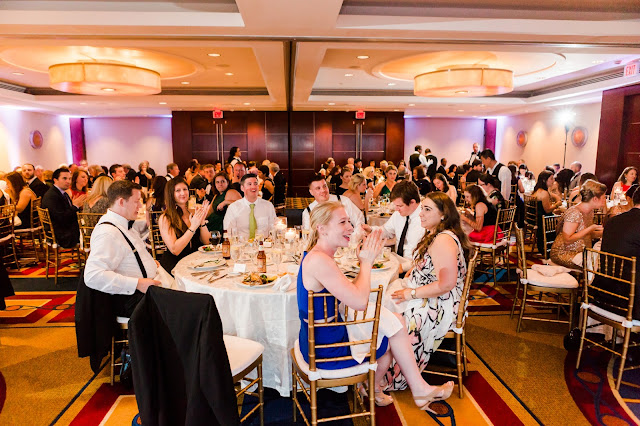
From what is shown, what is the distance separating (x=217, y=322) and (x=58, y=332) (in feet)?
9.76

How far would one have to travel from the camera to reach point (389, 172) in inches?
332

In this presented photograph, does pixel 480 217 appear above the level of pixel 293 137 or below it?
below

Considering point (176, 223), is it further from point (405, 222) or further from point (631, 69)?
point (631, 69)

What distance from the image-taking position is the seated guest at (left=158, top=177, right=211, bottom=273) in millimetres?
3896

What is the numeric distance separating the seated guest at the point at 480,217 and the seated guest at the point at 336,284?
3.22 metres

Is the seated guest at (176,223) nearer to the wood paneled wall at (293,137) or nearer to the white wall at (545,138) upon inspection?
the white wall at (545,138)

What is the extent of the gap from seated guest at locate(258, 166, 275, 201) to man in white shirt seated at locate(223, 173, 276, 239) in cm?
421

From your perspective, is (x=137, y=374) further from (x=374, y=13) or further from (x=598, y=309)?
(x=374, y=13)

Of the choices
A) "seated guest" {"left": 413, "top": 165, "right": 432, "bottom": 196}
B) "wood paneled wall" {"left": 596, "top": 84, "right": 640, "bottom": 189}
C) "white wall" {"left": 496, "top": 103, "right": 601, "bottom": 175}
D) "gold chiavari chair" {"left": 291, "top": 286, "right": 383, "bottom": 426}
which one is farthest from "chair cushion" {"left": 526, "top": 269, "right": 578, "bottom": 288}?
"white wall" {"left": 496, "top": 103, "right": 601, "bottom": 175}

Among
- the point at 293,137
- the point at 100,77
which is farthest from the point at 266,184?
the point at 293,137

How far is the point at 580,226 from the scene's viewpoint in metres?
4.41

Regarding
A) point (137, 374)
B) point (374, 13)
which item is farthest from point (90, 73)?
point (137, 374)

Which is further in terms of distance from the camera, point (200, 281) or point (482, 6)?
point (482, 6)

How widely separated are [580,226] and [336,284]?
10.8ft
